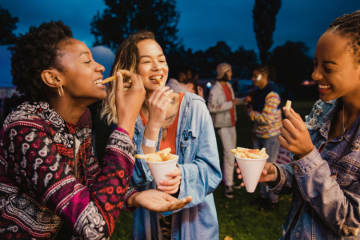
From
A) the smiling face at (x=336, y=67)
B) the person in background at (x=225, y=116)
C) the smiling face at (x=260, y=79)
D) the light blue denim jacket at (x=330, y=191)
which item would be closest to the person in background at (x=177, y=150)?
the light blue denim jacket at (x=330, y=191)

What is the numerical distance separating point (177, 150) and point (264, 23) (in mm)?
47361

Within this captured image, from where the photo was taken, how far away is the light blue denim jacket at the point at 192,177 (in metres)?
1.88

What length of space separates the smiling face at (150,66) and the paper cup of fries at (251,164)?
1.12 meters

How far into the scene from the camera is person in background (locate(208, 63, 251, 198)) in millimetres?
5750

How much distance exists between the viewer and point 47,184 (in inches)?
50.6

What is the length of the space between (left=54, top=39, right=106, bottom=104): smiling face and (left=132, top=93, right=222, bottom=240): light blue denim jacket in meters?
0.65

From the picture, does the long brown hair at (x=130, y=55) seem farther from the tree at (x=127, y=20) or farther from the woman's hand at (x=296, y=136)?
the tree at (x=127, y=20)

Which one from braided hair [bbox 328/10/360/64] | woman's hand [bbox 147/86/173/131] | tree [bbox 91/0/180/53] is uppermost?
tree [bbox 91/0/180/53]

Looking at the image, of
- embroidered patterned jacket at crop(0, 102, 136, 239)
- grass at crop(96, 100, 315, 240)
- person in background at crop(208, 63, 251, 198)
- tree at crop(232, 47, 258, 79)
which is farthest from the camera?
tree at crop(232, 47, 258, 79)

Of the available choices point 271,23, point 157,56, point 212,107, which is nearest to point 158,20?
point 271,23

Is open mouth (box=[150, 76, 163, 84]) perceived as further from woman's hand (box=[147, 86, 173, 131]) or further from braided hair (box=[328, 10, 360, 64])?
braided hair (box=[328, 10, 360, 64])

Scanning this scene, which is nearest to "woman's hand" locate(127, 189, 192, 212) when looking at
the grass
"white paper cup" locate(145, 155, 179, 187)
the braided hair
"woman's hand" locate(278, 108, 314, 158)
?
"white paper cup" locate(145, 155, 179, 187)

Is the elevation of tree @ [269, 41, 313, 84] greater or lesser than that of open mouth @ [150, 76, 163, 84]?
greater

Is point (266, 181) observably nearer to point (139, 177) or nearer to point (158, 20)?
point (139, 177)
